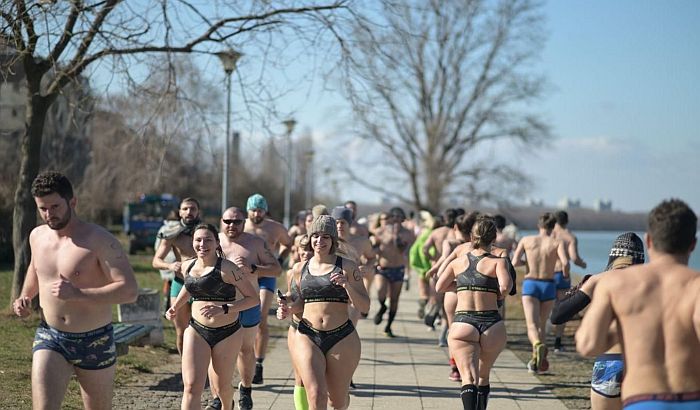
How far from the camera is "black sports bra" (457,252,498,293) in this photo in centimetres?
833

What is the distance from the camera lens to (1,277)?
21156 millimetres

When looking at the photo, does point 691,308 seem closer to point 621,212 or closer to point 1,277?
point 1,277

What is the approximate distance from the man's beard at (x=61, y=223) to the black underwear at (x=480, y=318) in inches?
148

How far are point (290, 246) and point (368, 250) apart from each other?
1329 millimetres

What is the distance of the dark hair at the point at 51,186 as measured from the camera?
5.73m

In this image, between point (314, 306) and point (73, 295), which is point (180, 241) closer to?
point (314, 306)

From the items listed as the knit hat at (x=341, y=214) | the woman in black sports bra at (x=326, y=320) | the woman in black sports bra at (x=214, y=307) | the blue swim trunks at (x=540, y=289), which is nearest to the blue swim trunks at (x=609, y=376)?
→ the woman in black sports bra at (x=326, y=320)

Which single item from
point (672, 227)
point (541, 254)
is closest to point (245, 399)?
point (672, 227)

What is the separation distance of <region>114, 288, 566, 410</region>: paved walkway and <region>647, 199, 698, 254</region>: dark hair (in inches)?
221

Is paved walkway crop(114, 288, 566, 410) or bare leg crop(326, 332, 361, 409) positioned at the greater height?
bare leg crop(326, 332, 361, 409)

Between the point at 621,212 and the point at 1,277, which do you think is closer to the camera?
the point at 1,277

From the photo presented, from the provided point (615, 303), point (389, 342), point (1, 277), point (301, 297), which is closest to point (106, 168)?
point (1, 277)

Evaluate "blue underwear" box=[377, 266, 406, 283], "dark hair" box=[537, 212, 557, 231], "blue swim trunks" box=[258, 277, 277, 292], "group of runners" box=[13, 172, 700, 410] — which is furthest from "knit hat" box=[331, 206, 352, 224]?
"blue underwear" box=[377, 266, 406, 283]

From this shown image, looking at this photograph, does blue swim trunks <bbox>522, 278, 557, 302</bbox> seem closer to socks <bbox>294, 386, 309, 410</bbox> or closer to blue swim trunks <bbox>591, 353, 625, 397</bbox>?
socks <bbox>294, 386, 309, 410</bbox>
